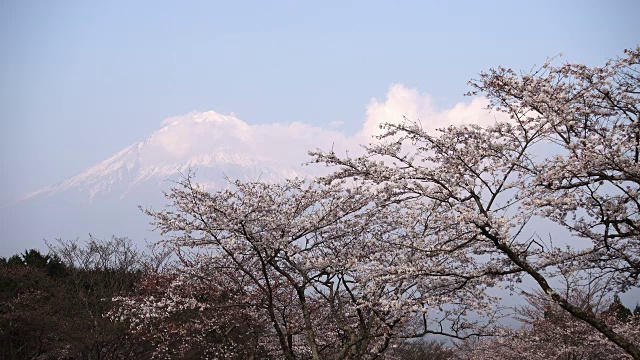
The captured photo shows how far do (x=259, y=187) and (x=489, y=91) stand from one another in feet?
11.8

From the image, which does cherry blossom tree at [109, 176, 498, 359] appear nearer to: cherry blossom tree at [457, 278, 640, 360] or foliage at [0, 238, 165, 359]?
cherry blossom tree at [457, 278, 640, 360]

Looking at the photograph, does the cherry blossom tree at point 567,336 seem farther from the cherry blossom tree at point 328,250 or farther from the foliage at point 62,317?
the foliage at point 62,317

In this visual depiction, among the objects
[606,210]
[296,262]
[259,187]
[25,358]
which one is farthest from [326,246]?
[25,358]

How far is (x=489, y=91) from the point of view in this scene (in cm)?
665

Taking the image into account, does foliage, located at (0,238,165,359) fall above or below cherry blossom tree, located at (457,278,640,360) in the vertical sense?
above

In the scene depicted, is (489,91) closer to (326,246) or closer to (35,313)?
(326,246)

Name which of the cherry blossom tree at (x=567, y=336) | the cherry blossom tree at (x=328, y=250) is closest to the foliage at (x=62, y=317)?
the cherry blossom tree at (x=328, y=250)

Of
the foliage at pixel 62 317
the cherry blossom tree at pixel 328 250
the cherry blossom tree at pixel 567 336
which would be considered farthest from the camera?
the foliage at pixel 62 317

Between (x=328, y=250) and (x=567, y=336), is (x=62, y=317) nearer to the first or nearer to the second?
(x=328, y=250)

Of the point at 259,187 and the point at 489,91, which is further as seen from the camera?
the point at 259,187

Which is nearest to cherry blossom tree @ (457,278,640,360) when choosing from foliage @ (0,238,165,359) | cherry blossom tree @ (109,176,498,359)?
cherry blossom tree @ (109,176,498,359)

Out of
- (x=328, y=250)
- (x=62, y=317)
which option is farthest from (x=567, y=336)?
(x=62, y=317)

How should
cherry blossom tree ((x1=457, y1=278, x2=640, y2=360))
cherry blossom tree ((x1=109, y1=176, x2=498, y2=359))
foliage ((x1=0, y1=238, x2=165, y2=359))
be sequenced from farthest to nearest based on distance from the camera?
foliage ((x1=0, y1=238, x2=165, y2=359)) < cherry blossom tree ((x1=457, y1=278, x2=640, y2=360)) < cherry blossom tree ((x1=109, y1=176, x2=498, y2=359))

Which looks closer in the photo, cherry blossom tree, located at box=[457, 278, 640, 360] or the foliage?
cherry blossom tree, located at box=[457, 278, 640, 360]
